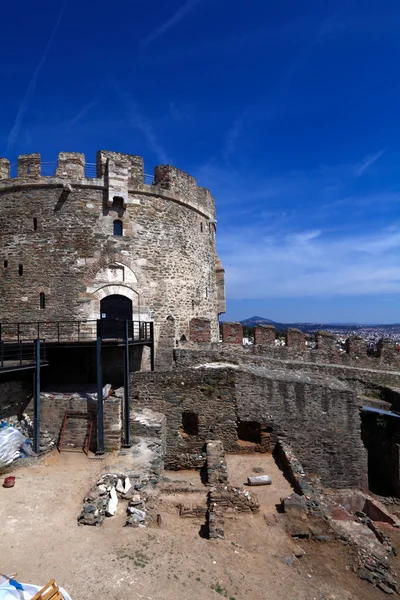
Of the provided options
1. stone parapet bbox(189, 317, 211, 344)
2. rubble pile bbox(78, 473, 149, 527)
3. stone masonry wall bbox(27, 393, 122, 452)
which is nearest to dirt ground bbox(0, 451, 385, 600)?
rubble pile bbox(78, 473, 149, 527)

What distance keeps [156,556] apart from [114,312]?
919 cm

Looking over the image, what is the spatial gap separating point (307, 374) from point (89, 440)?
7.14 metres

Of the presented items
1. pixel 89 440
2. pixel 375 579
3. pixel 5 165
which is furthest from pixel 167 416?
pixel 5 165

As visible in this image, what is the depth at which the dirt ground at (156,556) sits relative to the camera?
4980 mm

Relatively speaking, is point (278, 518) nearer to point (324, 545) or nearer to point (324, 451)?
point (324, 545)

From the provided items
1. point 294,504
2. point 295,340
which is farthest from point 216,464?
point 295,340

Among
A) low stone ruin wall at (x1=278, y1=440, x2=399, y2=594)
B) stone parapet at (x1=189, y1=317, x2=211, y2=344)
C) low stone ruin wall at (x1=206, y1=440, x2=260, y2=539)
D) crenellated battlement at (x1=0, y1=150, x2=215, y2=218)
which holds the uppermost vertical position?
crenellated battlement at (x1=0, y1=150, x2=215, y2=218)

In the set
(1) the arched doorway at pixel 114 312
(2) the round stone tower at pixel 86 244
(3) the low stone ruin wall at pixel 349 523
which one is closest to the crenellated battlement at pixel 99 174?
(2) the round stone tower at pixel 86 244

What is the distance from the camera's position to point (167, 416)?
37.4 feet

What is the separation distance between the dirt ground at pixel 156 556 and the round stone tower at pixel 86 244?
21.7 ft

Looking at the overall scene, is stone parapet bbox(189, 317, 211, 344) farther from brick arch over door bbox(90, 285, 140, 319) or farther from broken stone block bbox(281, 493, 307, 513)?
broken stone block bbox(281, 493, 307, 513)

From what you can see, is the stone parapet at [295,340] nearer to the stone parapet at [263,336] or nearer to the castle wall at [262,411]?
the stone parapet at [263,336]

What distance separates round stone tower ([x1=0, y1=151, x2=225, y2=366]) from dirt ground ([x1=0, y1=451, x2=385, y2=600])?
6601mm

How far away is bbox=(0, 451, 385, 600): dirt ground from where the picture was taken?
498 cm
